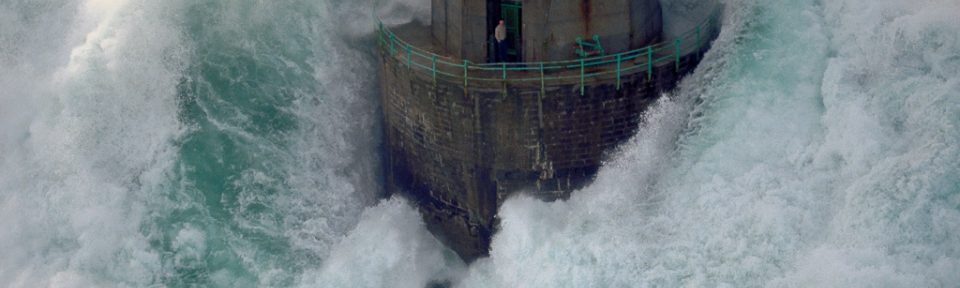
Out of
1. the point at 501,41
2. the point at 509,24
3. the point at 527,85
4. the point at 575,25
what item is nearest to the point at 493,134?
the point at 527,85

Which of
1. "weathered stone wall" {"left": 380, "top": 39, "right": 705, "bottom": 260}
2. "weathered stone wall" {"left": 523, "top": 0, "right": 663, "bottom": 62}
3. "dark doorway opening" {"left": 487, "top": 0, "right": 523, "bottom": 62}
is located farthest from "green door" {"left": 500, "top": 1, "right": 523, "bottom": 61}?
"weathered stone wall" {"left": 380, "top": 39, "right": 705, "bottom": 260}

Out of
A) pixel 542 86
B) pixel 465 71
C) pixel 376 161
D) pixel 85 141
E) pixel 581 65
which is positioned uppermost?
pixel 581 65

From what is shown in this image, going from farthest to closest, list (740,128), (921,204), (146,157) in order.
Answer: (146,157)
(740,128)
(921,204)

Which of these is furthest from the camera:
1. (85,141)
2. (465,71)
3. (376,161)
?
(376,161)

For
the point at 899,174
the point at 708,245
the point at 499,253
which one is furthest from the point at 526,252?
the point at 899,174

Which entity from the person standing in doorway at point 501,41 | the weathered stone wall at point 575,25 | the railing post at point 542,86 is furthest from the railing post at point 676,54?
the person standing in doorway at point 501,41

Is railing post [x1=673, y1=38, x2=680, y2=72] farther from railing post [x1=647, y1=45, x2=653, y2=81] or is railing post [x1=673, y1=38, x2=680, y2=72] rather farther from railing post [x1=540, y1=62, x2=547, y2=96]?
Answer: railing post [x1=540, y1=62, x2=547, y2=96]

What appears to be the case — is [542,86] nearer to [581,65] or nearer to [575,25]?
[581,65]

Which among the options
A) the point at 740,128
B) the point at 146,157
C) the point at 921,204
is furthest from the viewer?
the point at 146,157

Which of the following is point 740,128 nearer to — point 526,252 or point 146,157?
point 526,252
